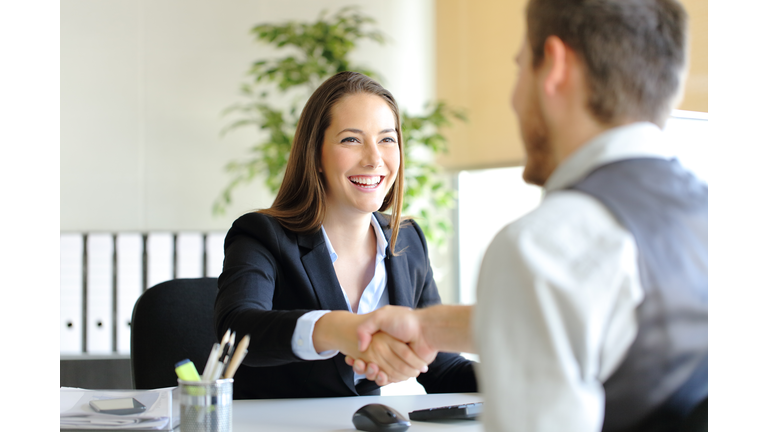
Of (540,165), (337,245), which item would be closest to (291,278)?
(337,245)

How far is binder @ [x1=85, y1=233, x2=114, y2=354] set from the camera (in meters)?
2.69

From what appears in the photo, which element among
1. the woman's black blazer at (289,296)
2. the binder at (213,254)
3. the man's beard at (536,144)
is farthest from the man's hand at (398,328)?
the binder at (213,254)

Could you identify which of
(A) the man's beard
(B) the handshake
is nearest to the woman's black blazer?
(B) the handshake

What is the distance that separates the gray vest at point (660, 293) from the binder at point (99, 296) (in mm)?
2505

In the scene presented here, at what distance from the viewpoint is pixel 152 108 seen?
3.31m

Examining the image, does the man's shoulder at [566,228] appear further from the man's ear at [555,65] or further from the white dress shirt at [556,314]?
the man's ear at [555,65]

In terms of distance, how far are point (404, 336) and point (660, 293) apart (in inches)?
25.2

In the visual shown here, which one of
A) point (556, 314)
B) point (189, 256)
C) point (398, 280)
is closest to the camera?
point (556, 314)

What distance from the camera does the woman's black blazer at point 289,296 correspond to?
4.55 ft

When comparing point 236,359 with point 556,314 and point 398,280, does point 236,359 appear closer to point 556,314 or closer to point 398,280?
point 556,314

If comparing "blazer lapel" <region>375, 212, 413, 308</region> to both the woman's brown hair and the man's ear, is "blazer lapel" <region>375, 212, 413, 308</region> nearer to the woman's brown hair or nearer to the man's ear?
the woman's brown hair

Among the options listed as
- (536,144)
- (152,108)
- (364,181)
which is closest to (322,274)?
(364,181)

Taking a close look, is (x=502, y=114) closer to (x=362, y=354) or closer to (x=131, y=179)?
(x=131, y=179)
